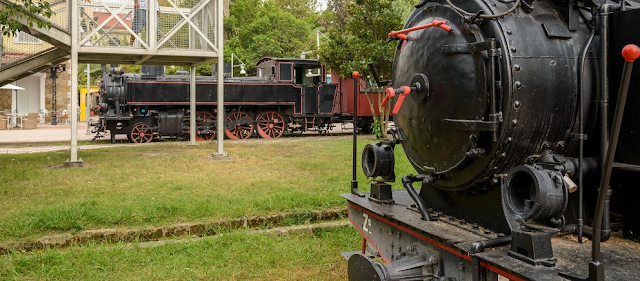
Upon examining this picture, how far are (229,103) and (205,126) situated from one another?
1.21 metres

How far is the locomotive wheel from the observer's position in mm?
18031

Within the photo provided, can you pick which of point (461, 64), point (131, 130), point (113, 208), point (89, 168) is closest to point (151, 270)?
point (113, 208)

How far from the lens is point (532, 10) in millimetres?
2537

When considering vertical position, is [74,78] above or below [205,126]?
above

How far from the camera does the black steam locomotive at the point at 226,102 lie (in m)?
17.0

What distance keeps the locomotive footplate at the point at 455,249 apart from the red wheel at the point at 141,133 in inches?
588

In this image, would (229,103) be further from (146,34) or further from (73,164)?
(73,164)

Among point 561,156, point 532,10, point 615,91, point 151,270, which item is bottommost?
point 151,270

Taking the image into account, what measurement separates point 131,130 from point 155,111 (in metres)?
1.12

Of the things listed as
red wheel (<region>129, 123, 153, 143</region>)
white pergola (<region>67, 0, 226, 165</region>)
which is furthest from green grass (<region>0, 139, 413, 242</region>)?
red wheel (<region>129, 123, 153, 143</region>)

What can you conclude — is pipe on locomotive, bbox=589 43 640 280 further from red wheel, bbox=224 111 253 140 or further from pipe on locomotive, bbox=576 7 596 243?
red wheel, bbox=224 111 253 140

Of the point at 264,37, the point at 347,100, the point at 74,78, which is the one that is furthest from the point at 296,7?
the point at 74,78

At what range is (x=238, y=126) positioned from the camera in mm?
18766

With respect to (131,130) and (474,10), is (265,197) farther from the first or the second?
(131,130)
